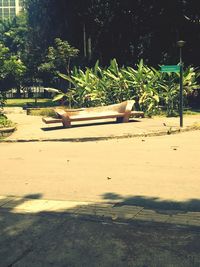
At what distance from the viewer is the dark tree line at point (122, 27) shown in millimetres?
28188

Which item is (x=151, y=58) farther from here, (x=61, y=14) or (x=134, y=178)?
(x=134, y=178)

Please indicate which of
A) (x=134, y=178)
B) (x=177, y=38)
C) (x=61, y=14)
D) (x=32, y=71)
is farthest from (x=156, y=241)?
(x=32, y=71)

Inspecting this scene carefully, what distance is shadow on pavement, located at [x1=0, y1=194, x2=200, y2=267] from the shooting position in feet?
13.7

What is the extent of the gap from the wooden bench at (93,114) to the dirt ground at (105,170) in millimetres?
Answer: 3269

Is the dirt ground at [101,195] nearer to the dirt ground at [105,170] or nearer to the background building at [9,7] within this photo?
the dirt ground at [105,170]

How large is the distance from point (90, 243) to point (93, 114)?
478 inches

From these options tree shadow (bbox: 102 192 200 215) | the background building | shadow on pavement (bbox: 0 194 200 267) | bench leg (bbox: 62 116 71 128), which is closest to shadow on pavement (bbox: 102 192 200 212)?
tree shadow (bbox: 102 192 200 215)

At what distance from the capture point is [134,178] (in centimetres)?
767

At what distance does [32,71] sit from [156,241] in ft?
122

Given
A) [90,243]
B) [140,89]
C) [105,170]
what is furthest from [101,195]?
[140,89]

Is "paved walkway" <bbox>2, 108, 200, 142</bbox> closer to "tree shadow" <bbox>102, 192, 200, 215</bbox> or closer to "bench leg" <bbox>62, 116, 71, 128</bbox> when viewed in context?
"bench leg" <bbox>62, 116, 71, 128</bbox>

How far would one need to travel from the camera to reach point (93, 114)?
653 inches

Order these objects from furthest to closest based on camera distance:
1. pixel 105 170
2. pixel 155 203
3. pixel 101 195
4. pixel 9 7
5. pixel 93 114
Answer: pixel 9 7
pixel 93 114
pixel 105 170
pixel 101 195
pixel 155 203

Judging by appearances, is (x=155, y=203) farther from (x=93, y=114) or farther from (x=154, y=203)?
(x=93, y=114)
